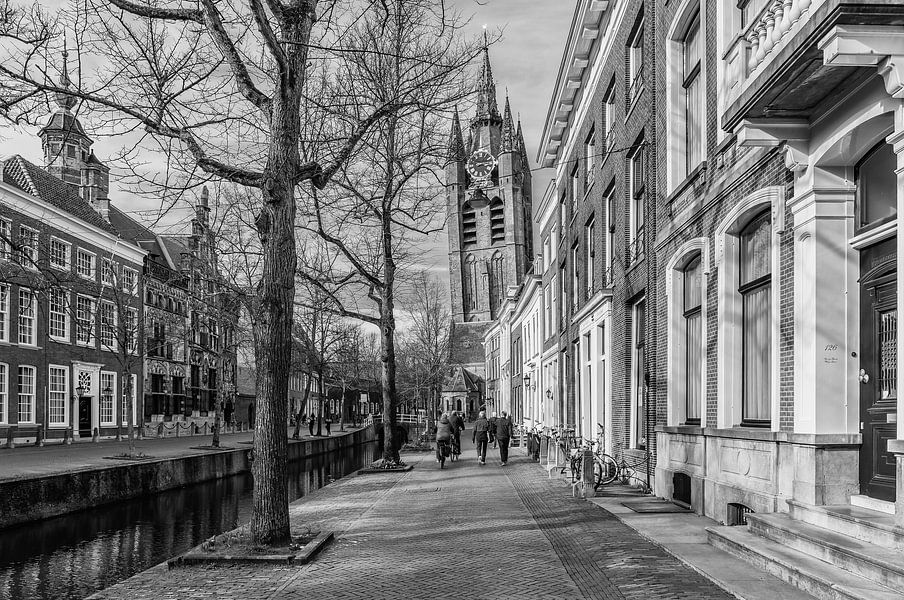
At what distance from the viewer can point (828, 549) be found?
23.0ft

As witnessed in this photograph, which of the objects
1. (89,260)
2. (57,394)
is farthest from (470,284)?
(57,394)

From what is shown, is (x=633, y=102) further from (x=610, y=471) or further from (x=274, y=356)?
(x=274, y=356)

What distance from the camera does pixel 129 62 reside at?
10.6m

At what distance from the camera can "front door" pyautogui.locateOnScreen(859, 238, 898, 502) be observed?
749 centimetres

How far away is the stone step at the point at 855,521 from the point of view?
6.57 metres

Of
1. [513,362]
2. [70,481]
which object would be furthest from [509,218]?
[70,481]

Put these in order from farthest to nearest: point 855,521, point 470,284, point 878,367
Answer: point 470,284
point 878,367
point 855,521

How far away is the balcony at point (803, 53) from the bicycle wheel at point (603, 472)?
7838 millimetres

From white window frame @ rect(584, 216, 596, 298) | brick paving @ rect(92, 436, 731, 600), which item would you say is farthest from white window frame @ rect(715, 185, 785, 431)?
white window frame @ rect(584, 216, 596, 298)

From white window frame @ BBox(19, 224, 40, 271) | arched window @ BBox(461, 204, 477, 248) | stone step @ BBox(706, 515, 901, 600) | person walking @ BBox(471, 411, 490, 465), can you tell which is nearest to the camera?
stone step @ BBox(706, 515, 901, 600)

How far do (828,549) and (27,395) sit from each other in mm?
34733

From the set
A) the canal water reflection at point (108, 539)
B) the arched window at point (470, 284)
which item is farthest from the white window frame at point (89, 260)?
the arched window at point (470, 284)

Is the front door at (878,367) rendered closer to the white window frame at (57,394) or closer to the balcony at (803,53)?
the balcony at (803,53)

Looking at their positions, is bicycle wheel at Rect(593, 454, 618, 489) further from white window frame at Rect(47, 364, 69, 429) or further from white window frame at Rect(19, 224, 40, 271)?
white window frame at Rect(47, 364, 69, 429)
